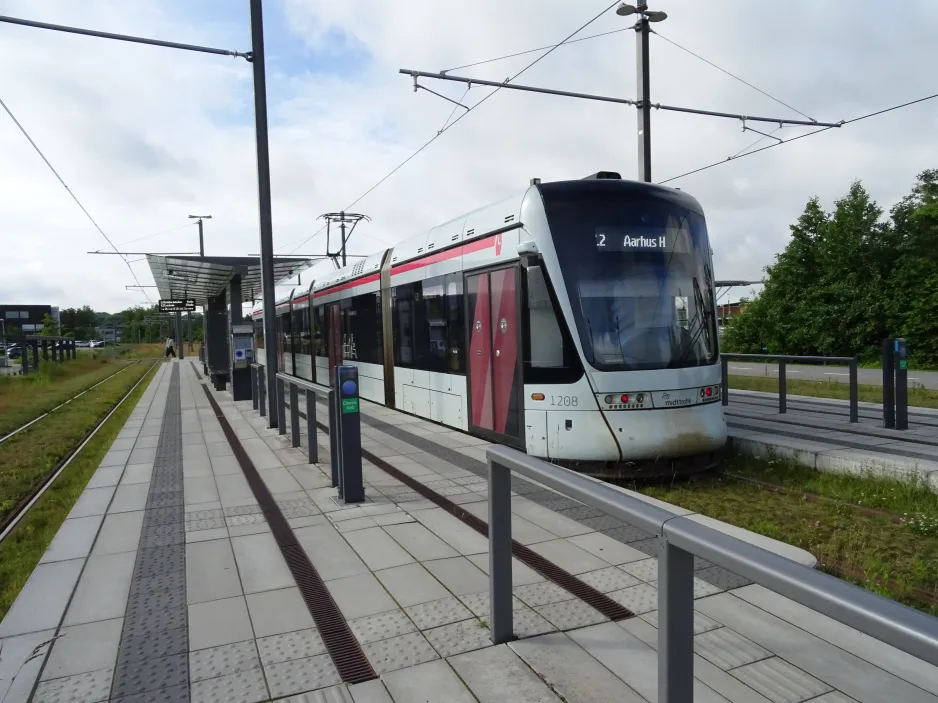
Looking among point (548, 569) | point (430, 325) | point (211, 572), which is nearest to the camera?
point (548, 569)

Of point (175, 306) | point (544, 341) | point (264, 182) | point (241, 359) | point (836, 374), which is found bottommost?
point (836, 374)

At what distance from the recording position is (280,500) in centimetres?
638

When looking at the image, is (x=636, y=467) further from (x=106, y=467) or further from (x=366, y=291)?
(x=366, y=291)

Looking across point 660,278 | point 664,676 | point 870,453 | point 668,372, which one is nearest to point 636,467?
point 668,372

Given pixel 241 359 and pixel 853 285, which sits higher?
pixel 853 285

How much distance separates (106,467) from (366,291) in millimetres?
5795

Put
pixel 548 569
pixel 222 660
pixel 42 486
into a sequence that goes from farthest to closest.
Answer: pixel 42 486 → pixel 548 569 → pixel 222 660

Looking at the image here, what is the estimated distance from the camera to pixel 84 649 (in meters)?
3.49

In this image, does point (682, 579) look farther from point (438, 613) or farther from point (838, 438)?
point (838, 438)

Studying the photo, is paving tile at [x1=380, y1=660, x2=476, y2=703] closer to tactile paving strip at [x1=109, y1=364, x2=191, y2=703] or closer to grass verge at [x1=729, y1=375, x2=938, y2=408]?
tactile paving strip at [x1=109, y1=364, x2=191, y2=703]

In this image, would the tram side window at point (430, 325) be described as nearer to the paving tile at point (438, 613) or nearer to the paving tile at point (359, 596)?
the paving tile at point (359, 596)

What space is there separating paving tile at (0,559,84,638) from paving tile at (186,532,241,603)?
68cm

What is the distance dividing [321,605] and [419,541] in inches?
47.0

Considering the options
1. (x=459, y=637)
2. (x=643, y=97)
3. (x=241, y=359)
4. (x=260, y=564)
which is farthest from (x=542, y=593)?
(x=241, y=359)
